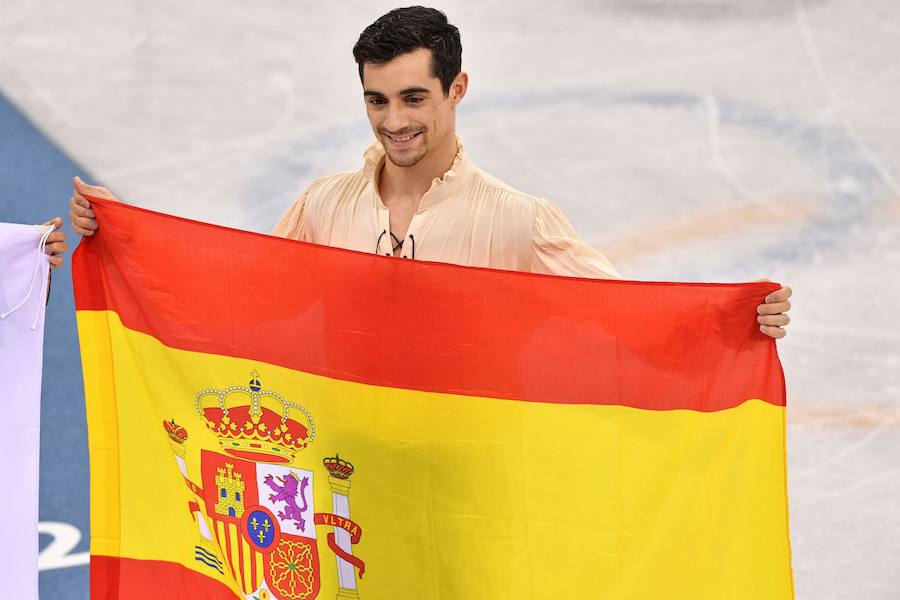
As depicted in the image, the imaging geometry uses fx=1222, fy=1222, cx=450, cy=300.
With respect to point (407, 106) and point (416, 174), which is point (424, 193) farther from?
point (407, 106)

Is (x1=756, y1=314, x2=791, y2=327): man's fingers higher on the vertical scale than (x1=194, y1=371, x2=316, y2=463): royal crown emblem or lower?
higher

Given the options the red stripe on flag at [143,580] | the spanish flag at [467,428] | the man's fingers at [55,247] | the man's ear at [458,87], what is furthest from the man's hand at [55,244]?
the man's ear at [458,87]

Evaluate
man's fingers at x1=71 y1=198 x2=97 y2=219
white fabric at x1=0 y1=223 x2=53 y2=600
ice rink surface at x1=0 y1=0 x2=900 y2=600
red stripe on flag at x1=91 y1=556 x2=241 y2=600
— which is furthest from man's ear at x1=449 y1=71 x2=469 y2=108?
ice rink surface at x1=0 y1=0 x2=900 y2=600

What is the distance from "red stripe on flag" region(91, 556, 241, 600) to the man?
2.50 ft

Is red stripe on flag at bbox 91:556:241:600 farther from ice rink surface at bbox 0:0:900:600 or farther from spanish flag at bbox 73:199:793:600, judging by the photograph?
ice rink surface at bbox 0:0:900:600

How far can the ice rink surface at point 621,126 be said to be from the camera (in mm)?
5129

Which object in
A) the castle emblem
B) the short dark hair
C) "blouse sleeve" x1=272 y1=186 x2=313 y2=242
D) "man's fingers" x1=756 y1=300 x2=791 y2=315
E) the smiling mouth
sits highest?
the short dark hair

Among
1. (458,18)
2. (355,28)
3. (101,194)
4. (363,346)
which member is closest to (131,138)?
(355,28)

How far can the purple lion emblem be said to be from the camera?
2588 mm

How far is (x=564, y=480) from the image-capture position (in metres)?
2.51

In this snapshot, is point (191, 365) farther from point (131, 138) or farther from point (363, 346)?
point (131, 138)

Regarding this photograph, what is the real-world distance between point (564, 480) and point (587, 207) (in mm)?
3178

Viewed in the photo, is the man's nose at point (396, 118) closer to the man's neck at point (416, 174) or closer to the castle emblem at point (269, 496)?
the man's neck at point (416, 174)

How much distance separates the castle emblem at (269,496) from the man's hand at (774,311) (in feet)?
2.97
